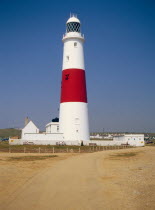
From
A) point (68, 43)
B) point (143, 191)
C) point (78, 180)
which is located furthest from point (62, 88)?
point (143, 191)

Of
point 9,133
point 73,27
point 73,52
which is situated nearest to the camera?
point 73,52

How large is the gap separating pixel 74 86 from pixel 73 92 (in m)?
0.93

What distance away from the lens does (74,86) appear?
1598 inches

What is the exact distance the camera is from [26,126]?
168 ft

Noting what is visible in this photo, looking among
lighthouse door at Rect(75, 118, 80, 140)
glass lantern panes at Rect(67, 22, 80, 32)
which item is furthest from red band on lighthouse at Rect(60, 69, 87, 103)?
glass lantern panes at Rect(67, 22, 80, 32)

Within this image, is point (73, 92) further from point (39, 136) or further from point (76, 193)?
point (76, 193)

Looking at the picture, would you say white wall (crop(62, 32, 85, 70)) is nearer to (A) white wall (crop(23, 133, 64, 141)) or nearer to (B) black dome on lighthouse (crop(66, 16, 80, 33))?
(B) black dome on lighthouse (crop(66, 16, 80, 33))

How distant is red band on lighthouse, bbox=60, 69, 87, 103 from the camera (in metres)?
40.6

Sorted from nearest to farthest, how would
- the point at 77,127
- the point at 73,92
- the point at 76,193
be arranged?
the point at 76,193, the point at 73,92, the point at 77,127

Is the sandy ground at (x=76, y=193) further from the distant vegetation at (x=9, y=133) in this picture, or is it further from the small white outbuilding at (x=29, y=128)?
the distant vegetation at (x=9, y=133)

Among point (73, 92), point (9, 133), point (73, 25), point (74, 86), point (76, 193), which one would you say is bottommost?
point (76, 193)

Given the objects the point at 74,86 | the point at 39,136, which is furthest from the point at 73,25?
the point at 39,136

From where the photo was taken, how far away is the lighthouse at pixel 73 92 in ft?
134

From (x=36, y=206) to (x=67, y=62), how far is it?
3594cm
